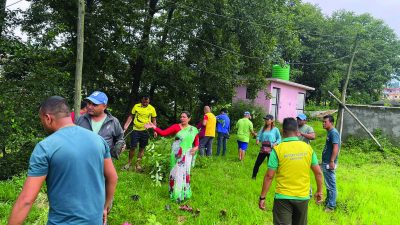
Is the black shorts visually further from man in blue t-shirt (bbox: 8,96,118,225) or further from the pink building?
the pink building

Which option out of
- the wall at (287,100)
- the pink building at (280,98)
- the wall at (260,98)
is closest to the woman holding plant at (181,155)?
the pink building at (280,98)

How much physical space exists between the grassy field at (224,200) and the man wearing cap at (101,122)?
1045 mm

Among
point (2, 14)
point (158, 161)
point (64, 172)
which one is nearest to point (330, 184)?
point (158, 161)

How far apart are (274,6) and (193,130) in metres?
9.10

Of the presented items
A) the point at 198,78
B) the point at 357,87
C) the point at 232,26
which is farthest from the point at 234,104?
the point at 357,87

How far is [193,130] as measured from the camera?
6695mm

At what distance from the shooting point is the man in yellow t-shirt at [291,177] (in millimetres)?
4332

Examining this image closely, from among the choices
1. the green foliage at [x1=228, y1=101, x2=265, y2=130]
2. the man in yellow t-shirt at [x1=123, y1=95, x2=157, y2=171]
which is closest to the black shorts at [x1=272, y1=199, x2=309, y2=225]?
the man in yellow t-shirt at [x1=123, y1=95, x2=157, y2=171]

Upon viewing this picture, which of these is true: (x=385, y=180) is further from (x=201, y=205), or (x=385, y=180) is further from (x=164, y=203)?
(x=164, y=203)

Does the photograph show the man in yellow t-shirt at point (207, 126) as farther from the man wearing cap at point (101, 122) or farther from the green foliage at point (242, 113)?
the green foliage at point (242, 113)

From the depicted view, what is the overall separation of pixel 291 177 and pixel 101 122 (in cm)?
237

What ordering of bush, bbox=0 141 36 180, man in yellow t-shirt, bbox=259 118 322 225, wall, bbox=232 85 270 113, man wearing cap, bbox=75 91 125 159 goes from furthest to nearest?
wall, bbox=232 85 270 113 < bush, bbox=0 141 36 180 < man wearing cap, bbox=75 91 125 159 < man in yellow t-shirt, bbox=259 118 322 225

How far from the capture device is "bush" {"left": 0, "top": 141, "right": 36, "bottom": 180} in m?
9.66

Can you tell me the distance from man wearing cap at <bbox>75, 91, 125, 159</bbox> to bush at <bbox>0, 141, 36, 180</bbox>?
5923mm
